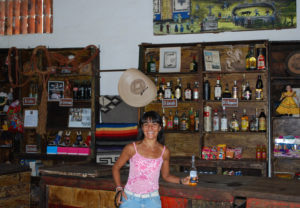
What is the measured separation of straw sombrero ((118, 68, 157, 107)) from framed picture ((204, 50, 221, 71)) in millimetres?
932

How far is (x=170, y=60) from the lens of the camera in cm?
500

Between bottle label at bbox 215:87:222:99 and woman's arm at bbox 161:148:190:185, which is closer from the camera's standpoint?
woman's arm at bbox 161:148:190:185

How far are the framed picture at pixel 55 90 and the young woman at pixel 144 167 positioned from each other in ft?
10.3

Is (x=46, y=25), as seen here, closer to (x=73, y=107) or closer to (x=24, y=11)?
(x=24, y=11)

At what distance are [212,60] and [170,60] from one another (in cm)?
61

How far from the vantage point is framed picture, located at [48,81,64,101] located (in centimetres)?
539

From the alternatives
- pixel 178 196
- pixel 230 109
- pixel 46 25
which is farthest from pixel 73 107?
pixel 178 196

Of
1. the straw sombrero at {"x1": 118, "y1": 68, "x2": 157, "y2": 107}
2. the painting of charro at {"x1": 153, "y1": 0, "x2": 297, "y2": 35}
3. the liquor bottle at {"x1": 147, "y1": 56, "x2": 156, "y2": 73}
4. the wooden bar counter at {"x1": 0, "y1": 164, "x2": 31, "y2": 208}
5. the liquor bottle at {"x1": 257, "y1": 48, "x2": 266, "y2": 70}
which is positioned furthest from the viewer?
the liquor bottle at {"x1": 147, "y1": 56, "x2": 156, "y2": 73}

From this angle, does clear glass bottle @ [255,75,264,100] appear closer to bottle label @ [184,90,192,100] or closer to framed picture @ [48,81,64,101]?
bottle label @ [184,90,192,100]

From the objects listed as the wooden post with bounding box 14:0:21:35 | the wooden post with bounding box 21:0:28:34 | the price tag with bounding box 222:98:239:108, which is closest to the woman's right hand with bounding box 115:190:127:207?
the price tag with bounding box 222:98:239:108

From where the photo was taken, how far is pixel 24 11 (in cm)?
602

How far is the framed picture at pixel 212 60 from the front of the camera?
476cm

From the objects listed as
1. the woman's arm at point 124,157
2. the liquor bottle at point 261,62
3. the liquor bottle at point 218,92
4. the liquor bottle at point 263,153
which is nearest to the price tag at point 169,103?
the liquor bottle at point 218,92

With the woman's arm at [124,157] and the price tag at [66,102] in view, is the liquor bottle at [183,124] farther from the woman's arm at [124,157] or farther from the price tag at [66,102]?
the woman's arm at [124,157]
